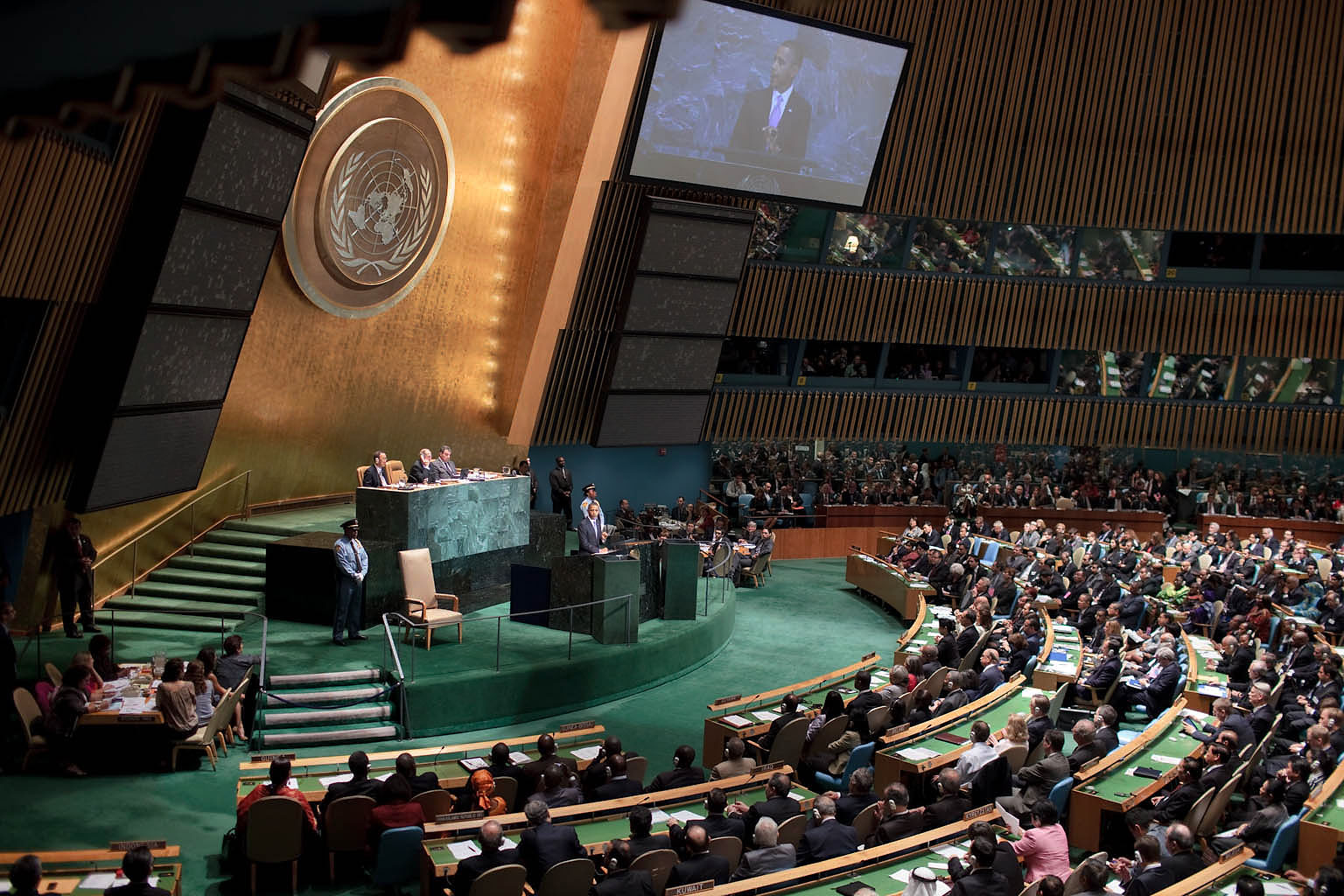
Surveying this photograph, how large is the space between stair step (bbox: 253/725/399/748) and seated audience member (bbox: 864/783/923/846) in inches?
191

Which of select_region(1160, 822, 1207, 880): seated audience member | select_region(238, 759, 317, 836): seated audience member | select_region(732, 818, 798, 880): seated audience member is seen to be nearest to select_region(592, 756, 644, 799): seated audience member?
select_region(732, 818, 798, 880): seated audience member

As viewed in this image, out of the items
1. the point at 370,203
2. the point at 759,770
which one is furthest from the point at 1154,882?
the point at 370,203

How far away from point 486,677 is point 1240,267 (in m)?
18.1

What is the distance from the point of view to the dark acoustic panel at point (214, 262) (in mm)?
10203

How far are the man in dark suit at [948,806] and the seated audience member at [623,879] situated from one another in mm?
2316

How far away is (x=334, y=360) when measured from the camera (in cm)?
1535

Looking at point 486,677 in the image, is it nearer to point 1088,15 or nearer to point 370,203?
point 370,203

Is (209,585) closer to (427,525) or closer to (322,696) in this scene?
(427,525)

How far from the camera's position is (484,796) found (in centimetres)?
796

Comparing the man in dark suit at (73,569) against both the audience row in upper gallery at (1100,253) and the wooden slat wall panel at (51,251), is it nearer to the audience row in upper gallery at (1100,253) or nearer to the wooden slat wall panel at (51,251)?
the wooden slat wall panel at (51,251)

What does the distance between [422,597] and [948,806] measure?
6.41m

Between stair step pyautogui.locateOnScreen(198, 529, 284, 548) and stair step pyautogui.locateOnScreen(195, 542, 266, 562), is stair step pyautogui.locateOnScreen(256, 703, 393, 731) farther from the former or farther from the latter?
stair step pyautogui.locateOnScreen(198, 529, 284, 548)

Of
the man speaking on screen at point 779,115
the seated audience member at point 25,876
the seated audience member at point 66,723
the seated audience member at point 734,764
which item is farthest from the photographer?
the man speaking on screen at point 779,115

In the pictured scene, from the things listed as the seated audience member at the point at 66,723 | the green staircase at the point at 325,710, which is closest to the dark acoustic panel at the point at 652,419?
the green staircase at the point at 325,710
